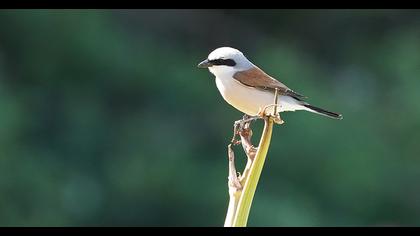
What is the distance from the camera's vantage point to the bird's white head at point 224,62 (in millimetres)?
1803

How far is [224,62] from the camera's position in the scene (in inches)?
71.4

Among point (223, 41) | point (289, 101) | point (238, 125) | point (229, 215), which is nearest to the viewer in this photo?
point (229, 215)

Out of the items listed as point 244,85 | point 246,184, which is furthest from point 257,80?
point 246,184

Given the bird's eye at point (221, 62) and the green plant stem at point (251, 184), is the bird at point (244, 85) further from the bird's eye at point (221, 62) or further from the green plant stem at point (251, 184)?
the green plant stem at point (251, 184)

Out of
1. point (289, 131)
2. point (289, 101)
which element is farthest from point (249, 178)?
point (289, 131)

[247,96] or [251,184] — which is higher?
[251,184]

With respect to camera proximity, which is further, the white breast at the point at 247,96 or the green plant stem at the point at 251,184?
the white breast at the point at 247,96

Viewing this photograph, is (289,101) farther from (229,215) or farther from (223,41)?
(223,41)

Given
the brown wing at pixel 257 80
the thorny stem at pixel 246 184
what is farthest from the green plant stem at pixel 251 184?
the brown wing at pixel 257 80

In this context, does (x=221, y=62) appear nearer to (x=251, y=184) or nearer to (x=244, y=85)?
(x=244, y=85)

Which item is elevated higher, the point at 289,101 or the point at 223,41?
the point at 289,101

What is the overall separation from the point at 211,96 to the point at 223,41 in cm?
46

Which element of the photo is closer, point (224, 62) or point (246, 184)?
point (246, 184)

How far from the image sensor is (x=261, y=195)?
4.28 metres
